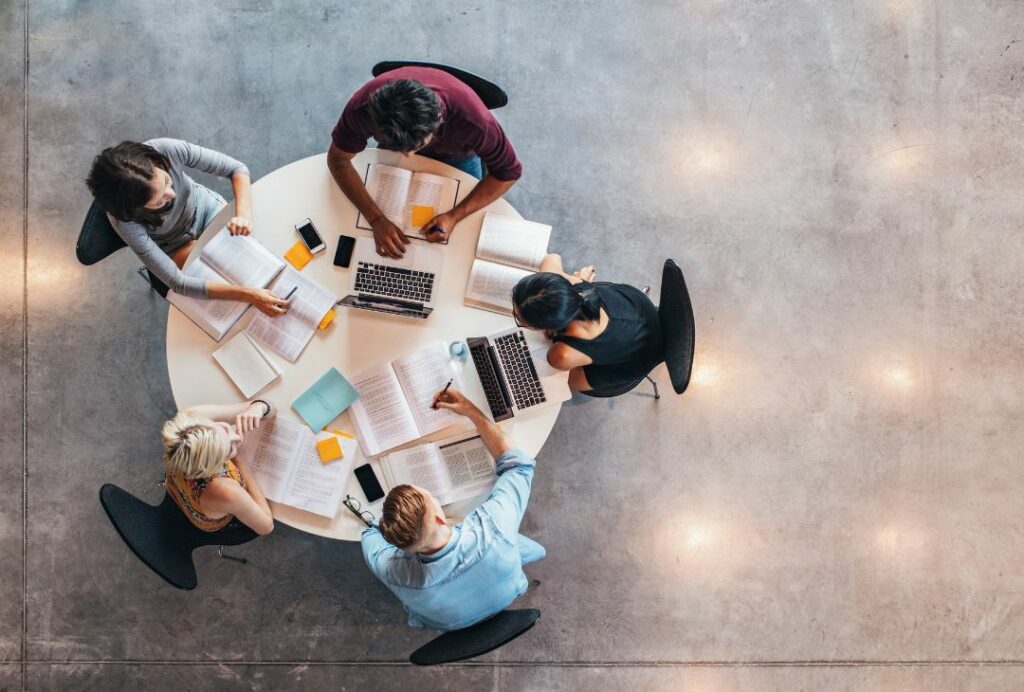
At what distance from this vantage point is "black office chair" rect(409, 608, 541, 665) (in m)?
2.22

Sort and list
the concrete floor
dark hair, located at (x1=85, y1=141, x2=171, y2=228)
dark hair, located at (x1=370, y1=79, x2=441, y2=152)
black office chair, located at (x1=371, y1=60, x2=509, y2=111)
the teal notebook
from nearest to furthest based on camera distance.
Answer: dark hair, located at (x1=370, y1=79, x2=441, y2=152), dark hair, located at (x1=85, y1=141, x2=171, y2=228), the teal notebook, black office chair, located at (x1=371, y1=60, x2=509, y2=111), the concrete floor

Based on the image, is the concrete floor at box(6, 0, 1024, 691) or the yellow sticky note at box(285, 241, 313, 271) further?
the concrete floor at box(6, 0, 1024, 691)

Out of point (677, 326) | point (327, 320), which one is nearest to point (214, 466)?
point (327, 320)

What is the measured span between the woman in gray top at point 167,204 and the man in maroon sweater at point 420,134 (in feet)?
1.32

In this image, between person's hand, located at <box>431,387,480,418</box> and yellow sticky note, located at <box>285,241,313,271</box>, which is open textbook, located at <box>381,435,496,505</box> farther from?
yellow sticky note, located at <box>285,241,313,271</box>

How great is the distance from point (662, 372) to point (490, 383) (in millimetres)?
1185

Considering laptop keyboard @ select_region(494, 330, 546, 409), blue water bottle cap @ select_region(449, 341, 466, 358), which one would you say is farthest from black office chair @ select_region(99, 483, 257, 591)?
laptop keyboard @ select_region(494, 330, 546, 409)


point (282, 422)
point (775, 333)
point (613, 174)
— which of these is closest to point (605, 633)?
point (775, 333)

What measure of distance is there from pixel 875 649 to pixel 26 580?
3.95 metres

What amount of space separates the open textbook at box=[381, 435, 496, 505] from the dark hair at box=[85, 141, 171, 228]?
1159 mm

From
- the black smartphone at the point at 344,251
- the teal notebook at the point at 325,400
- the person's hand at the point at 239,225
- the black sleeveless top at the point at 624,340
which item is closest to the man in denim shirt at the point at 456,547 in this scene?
the teal notebook at the point at 325,400

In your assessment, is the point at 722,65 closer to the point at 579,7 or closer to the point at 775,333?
the point at 579,7

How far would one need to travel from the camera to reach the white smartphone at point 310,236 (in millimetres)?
2412

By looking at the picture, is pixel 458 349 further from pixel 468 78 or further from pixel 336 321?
pixel 468 78
